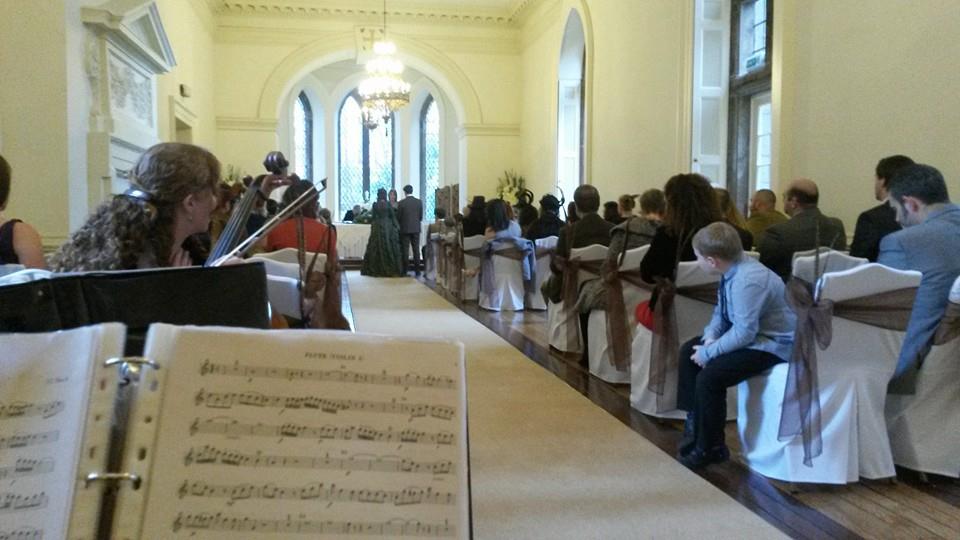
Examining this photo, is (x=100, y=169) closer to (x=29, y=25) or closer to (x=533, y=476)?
(x=29, y=25)

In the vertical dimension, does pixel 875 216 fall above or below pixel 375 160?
below

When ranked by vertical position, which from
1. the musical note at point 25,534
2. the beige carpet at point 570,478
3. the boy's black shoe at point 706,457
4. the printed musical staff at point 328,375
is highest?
the printed musical staff at point 328,375

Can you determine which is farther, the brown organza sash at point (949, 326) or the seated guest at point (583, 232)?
the seated guest at point (583, 232)

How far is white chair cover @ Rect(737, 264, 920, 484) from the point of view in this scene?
124 inches

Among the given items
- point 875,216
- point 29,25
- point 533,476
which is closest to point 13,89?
point 29,25

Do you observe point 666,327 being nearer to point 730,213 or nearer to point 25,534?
point 730,213

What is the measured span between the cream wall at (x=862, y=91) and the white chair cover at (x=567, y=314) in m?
1.77

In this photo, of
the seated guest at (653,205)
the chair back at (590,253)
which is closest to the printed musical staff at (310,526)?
the seated guest at (653,205)

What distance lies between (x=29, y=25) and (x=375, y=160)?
14833 mm

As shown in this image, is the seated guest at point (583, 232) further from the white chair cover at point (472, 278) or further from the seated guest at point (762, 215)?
the white chair cover at point (472, 278)

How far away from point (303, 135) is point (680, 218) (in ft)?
55.3

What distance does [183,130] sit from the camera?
11828 mm

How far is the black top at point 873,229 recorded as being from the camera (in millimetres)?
4281

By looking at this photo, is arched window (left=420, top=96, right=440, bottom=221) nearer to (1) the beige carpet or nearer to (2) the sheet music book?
(1) the beige carpet
